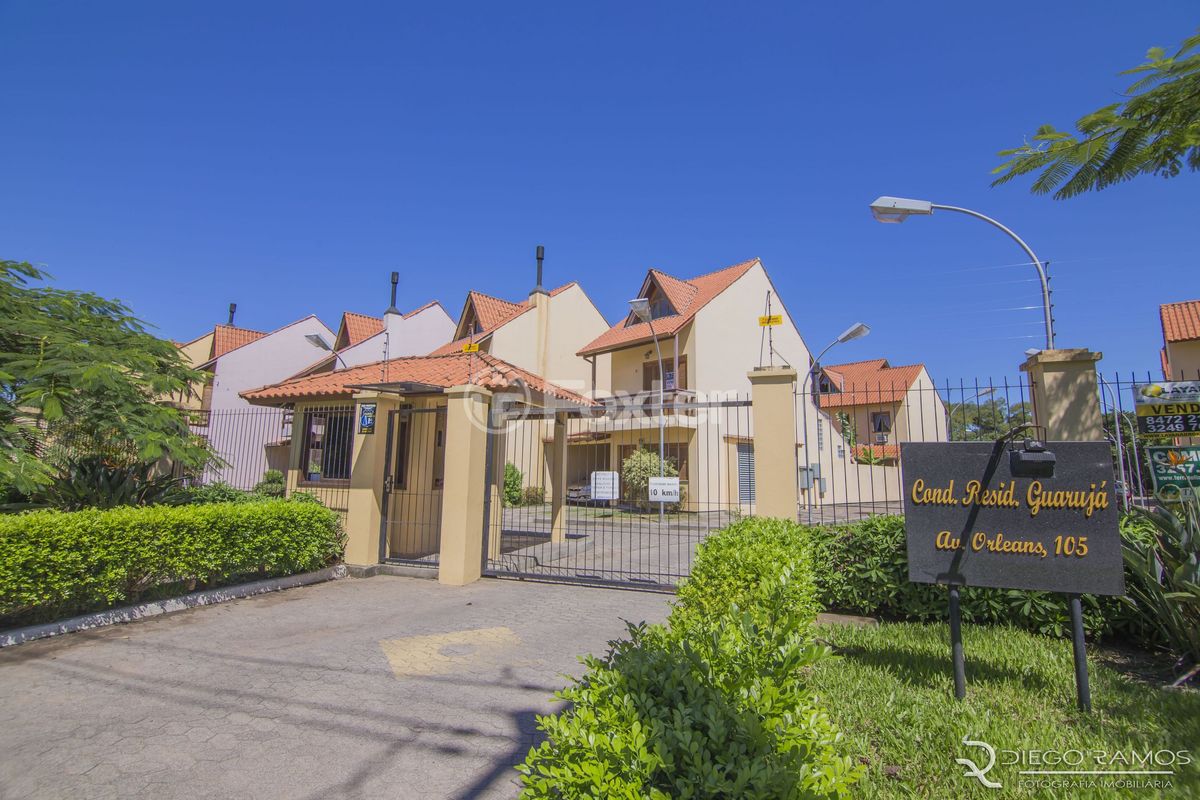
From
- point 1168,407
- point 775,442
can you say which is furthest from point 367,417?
point 1168,407

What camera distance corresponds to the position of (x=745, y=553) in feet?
13.8

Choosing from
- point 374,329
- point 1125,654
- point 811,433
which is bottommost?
point 1125,654

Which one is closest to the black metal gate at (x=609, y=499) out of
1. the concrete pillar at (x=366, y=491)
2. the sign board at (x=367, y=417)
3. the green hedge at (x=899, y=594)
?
the green hedge at (x=899, y=594)

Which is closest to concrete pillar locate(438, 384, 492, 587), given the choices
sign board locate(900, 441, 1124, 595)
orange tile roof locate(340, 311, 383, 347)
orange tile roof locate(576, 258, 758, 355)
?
sign board locate(900, 441, 1124, 595)

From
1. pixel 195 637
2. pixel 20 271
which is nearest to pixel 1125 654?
pixel 195 637

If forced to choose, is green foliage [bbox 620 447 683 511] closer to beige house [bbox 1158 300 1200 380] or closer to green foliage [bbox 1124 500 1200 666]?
green foliage [bbox 1124 500 1200 666]

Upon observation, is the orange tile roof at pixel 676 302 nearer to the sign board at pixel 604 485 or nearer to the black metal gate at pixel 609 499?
the black metal gate at pixel 609 499

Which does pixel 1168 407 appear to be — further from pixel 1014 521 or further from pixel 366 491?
pixel 366 491

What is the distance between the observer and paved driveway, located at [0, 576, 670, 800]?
3273 millimetres

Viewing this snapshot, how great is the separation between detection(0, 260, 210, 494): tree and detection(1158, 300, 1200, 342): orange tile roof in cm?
3297

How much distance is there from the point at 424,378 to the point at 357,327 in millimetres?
20671

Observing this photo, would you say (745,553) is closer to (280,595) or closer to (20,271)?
(280,595)

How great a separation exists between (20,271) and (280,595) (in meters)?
6.67

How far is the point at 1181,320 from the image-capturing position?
23.1 meters
